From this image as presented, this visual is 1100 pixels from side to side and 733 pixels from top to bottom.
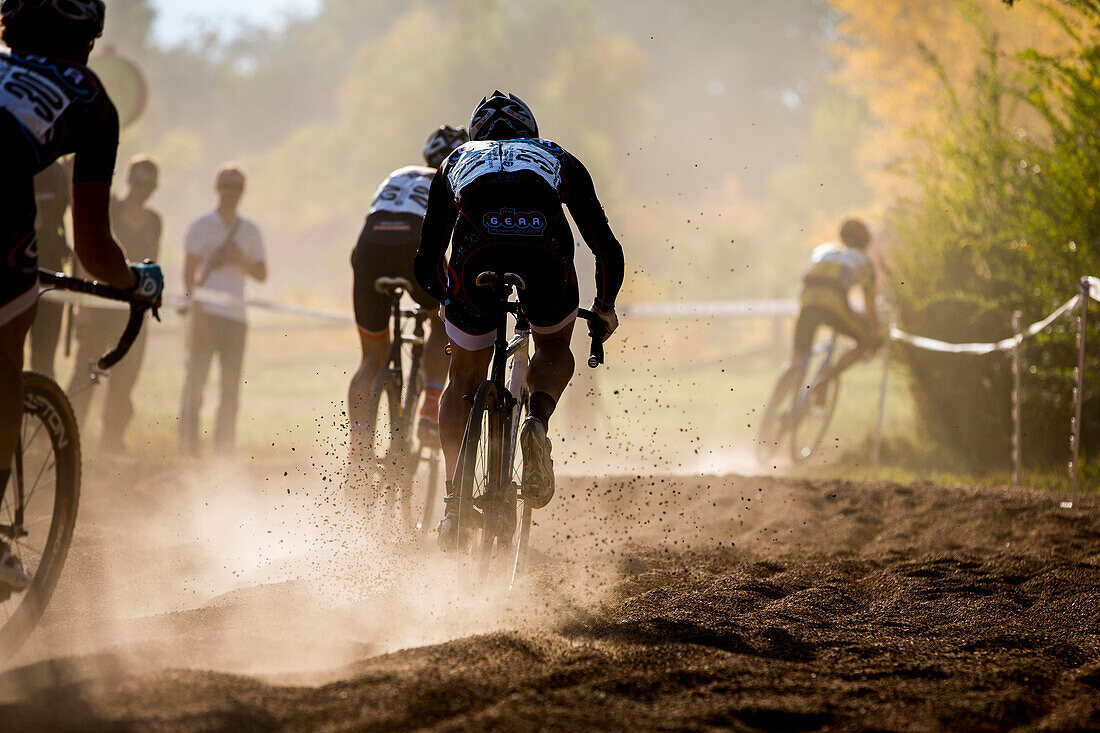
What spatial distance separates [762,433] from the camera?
39.0 ft

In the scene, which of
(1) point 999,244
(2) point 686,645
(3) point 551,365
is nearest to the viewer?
(2) point 686,645

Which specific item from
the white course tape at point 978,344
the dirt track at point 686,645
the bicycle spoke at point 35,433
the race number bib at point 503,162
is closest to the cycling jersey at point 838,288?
the white course tape at point 978,344

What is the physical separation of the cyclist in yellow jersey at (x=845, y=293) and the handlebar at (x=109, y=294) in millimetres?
8518

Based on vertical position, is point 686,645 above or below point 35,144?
below

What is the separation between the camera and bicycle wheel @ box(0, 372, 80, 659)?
386 cm

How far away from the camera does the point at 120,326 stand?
1027cm

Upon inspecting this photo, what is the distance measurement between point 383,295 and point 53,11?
3.03 meters

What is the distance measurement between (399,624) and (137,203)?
7116 millimetres

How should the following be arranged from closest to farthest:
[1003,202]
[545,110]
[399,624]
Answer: [399,624]
[1003,202]
[545,110]

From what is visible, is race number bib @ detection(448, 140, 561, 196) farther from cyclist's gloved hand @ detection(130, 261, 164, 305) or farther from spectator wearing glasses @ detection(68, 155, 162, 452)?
spectator wearing glasses @ detection(68, 155, 162, 452)

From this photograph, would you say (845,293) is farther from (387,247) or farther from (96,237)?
(96,237)

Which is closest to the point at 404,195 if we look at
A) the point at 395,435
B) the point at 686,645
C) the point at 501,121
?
the point at 395,435

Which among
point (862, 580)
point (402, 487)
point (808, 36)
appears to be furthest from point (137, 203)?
point (808, 36)

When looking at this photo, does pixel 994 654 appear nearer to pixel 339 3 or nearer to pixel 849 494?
pixel 849 494
